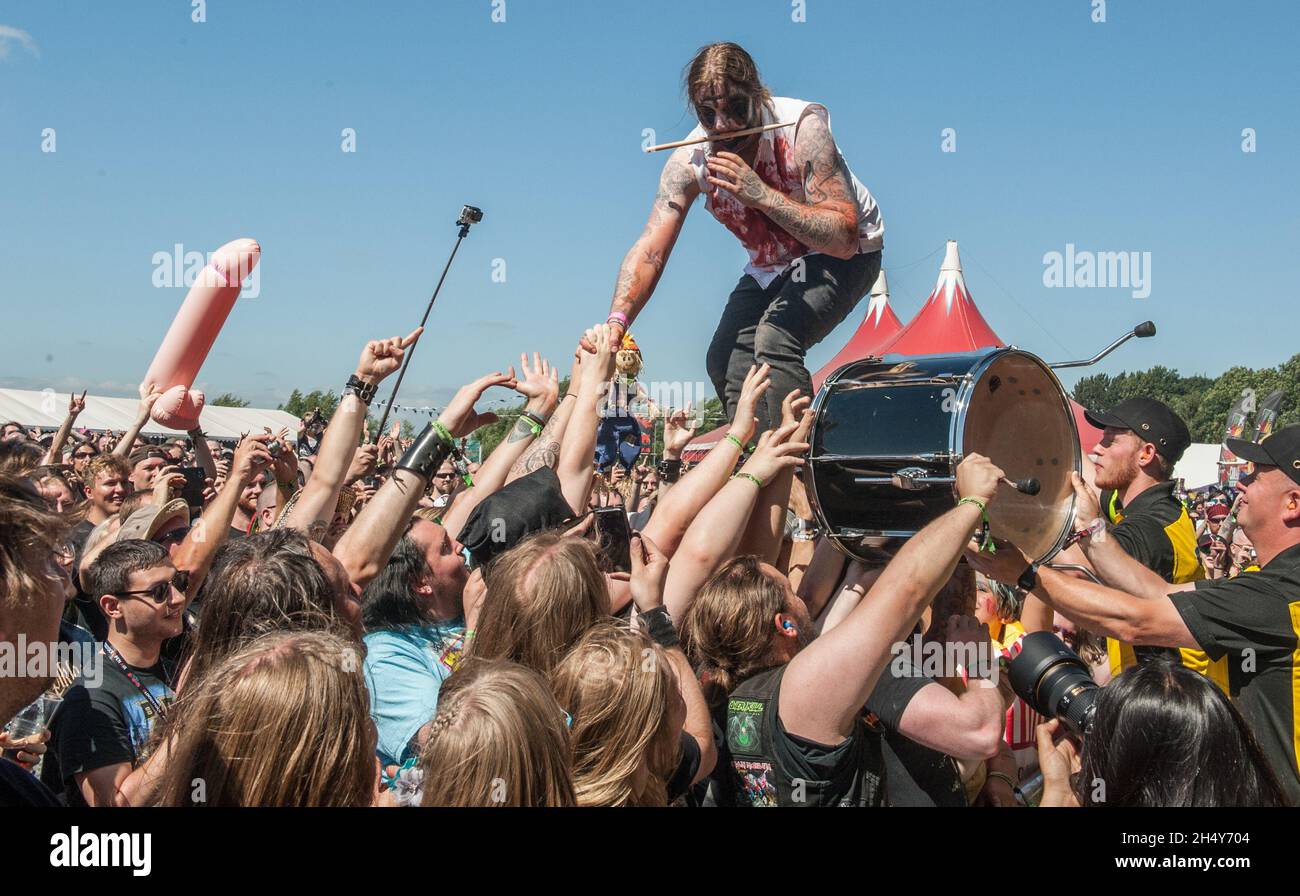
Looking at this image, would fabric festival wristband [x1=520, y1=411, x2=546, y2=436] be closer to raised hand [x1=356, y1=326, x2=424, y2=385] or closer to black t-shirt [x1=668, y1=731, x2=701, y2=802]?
raised hand [x1=356, y1=326, x2=424, y2=385]

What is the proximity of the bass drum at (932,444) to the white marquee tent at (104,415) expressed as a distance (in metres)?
11.0

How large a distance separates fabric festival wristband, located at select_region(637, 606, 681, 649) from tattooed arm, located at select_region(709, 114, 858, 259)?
1.59m

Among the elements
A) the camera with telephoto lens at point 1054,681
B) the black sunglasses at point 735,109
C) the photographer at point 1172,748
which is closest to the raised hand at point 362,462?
the black sunglasses at point 735,109

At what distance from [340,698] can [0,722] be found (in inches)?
20.2

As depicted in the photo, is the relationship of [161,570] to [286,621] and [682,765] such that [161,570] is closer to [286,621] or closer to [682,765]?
[286,621]

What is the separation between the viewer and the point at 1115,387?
83.8m

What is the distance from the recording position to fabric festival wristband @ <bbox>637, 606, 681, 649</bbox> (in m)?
2.73

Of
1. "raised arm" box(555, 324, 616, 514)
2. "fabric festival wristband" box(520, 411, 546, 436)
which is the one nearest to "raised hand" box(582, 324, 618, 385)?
"raised arm" box(555, 324, 616, 514)

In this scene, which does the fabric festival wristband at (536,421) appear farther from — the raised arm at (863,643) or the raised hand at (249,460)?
the raised arm at (863,643)

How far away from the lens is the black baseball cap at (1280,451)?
323cm

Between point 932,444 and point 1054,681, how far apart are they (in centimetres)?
79

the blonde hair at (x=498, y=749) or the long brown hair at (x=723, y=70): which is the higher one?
the long brown hair at (x=723, y=70)

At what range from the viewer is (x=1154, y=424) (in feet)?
15.3
